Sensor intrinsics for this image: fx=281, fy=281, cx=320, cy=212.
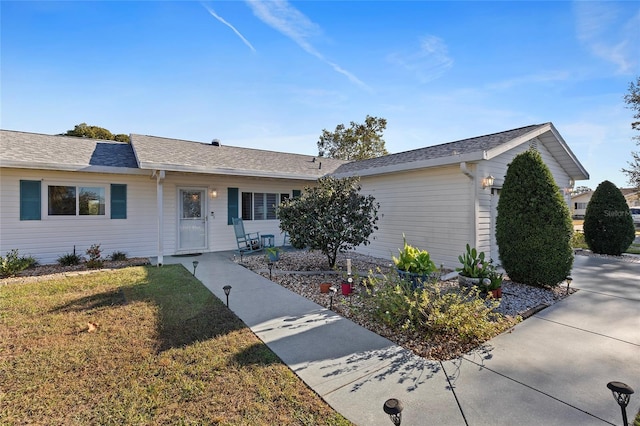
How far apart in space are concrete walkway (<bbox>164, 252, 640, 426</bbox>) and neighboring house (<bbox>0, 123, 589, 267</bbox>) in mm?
2757

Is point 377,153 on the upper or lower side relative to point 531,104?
upper

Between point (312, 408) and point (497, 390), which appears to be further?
point (497, 390)

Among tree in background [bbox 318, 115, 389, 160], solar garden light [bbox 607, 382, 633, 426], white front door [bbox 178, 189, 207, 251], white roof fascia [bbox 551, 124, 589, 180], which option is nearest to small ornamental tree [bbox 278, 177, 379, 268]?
white front door [bbox 178, 189, 207, 251]

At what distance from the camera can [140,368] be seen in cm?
268

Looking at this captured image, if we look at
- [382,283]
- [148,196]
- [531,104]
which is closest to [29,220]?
[148,196]

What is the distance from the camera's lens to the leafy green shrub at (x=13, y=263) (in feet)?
19.3

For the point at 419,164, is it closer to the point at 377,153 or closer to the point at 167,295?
the point at 167,295

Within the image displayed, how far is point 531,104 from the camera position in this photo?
8672 mm

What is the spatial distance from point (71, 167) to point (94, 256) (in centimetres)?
227

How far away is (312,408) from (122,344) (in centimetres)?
238

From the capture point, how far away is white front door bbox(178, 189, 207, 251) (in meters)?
8.73

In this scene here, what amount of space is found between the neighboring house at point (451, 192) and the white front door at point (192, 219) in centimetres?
527

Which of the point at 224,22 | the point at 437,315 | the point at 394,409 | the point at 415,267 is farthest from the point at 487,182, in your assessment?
the point at 224,22

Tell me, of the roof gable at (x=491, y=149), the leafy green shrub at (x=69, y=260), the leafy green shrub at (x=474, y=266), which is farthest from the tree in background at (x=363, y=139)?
the leafy green shrub at (x=69, y=260)
